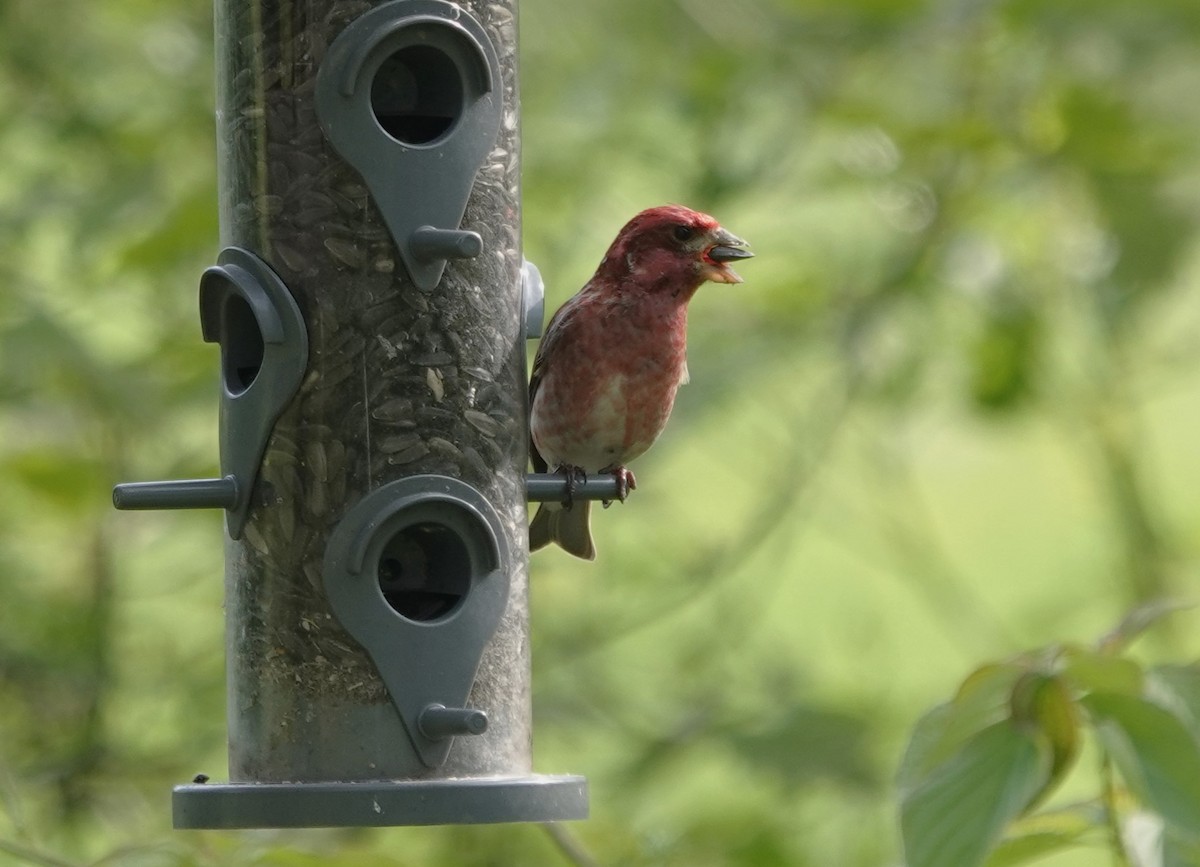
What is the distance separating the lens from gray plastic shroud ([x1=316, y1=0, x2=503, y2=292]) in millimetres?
4555

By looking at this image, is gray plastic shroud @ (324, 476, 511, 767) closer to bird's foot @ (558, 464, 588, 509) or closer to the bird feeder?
the bird feeder

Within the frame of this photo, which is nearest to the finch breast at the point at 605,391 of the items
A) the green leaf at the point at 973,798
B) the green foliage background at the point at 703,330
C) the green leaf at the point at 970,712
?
the green foliage background at the point at 703,330

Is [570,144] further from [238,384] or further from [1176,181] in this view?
[238,384]

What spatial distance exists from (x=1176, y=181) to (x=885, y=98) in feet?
3.74

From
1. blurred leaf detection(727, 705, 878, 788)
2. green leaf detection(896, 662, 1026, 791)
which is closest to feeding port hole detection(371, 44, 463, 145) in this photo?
green leaf detection(896, 662, 1026, 791)

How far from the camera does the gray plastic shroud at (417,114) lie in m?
4.55

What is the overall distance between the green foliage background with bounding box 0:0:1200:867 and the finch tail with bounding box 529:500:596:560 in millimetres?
859

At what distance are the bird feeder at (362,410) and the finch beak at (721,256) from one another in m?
0.98

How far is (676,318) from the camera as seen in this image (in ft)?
19.0

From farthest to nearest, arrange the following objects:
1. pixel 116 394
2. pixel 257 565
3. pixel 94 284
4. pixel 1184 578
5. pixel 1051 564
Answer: pixel 1051 564 < pixel 1184 578 < pixel 94 284 < pixel 116 394 < pixel 257 565

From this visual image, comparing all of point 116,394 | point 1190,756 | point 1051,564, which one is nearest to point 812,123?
point 116,394

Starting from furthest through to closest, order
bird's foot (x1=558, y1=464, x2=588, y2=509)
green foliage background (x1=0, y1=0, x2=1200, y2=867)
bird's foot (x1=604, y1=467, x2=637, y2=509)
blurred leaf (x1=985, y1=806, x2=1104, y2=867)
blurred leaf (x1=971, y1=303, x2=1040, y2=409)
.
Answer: blurred leaf (x1=971, y1=303, x2=1040, y2=409) < green foliage background (x1=0, y1=0, x2=1200, y2=867) < bird's foot (x1=604, y1=467, x2=637, y2=509) < bird's foot (x1=558, y1=464, x2=588, y2=509) < blurred leaf (x1=985, y1=806, x2=1104, y2=867)

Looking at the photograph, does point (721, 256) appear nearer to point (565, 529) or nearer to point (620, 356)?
point (620, 356)

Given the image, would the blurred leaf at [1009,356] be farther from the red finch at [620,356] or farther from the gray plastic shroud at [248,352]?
the gray plastic shroud at [248,352]
